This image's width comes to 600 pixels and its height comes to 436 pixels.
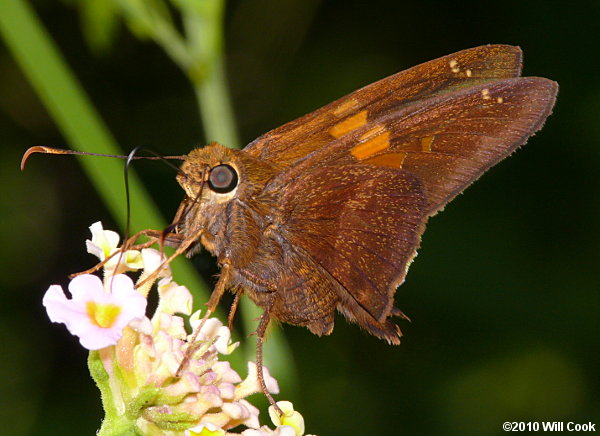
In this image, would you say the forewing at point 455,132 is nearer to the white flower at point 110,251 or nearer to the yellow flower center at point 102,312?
the white flower at point 110,251

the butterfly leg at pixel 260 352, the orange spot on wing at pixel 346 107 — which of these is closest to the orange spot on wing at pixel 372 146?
the orange spot on wing at pixel 346 107

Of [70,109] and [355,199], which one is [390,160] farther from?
[70,109]

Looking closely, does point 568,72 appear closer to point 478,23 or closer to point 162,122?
point 478,23

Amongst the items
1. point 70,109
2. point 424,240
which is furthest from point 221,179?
point 424,240

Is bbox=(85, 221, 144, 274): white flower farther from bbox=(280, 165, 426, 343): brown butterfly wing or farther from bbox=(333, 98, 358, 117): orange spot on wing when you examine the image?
bbox=(333, 98, 358, 117): orange spot on wing

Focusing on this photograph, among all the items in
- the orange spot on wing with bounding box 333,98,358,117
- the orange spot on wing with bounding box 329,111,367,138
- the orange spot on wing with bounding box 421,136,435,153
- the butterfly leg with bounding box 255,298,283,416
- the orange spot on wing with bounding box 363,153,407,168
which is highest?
the orange spot on wing with bounding box 333,98,358,117

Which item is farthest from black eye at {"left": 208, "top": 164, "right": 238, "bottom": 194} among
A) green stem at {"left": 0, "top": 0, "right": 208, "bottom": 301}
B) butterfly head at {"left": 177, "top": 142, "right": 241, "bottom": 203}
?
green stem at {"left": 0, "top": 0, "right": 208, "bottom": 301}

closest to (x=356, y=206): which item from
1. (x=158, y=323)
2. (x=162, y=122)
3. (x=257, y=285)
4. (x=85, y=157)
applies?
(x=257, y=285)
